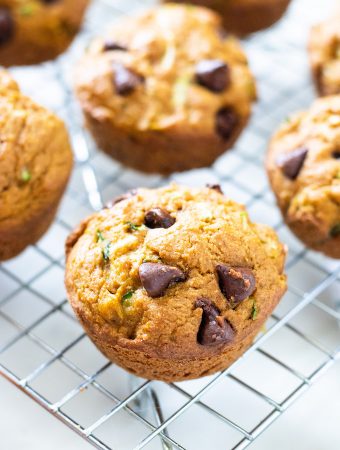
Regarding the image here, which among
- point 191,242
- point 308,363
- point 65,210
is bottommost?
point 308,363

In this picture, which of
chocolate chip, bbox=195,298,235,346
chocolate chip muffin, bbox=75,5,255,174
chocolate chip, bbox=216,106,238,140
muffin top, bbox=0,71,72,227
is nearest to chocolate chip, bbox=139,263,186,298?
chocolate chip, bbox=195,298,235,346

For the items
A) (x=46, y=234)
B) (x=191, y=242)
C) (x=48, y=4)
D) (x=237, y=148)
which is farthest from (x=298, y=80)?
(x=191, y=242)

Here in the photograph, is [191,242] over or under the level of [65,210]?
over

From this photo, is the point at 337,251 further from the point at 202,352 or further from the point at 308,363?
the point at 202,352

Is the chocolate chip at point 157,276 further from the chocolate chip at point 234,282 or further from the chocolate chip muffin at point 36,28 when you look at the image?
the chocolate chip muffin at point 36,28

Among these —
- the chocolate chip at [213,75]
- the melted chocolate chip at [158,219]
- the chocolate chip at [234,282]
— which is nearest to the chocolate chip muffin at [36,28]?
the chocolate chip at [213,75]

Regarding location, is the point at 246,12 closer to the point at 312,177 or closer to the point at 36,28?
the point at 36,28

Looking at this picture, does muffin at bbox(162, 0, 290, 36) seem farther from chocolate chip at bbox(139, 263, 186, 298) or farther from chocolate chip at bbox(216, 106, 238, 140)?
chocolate chip at bbox(139, 263, 186, 298)

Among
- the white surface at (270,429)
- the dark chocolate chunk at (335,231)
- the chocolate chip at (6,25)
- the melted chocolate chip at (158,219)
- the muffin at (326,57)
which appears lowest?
the white surface at (270,429)
